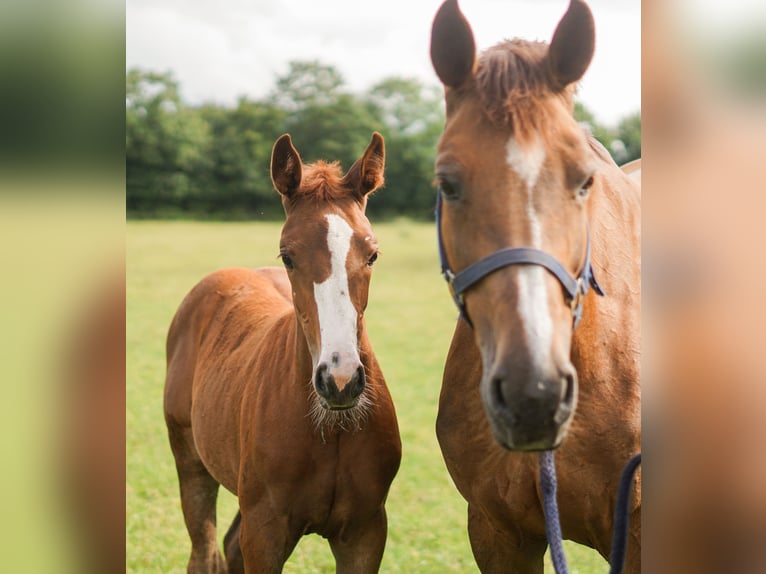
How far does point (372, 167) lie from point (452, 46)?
1102 mm

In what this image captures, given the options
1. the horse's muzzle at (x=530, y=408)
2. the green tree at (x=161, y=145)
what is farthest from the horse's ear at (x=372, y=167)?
the green tree at (x=161, y=145)

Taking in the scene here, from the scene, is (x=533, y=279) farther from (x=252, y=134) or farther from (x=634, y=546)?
(x=252, y=134)

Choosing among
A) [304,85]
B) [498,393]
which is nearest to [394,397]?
[498,393]

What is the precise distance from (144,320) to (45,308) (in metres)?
11.4

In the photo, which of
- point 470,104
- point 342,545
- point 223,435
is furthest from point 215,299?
point 470,104

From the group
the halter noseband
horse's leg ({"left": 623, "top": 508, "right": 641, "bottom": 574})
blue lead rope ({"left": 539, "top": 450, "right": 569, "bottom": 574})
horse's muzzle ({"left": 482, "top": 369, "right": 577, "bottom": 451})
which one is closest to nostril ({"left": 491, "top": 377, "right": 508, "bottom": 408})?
horse's muzzle ({"left": 482, "top": 369, "right": 577, "bottom": 451})

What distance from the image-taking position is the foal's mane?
1436mm

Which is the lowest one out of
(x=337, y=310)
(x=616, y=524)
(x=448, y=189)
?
(x=616, y=524)

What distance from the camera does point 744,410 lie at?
930 mm

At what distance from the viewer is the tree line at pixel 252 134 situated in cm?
2522

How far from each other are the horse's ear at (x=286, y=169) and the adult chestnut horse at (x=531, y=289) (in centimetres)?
85

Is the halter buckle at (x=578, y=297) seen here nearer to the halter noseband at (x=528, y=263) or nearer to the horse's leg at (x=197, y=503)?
the halter noseband at (x=528, y=263)

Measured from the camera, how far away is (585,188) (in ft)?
4.86

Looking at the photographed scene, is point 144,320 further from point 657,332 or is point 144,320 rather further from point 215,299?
point 657,332
